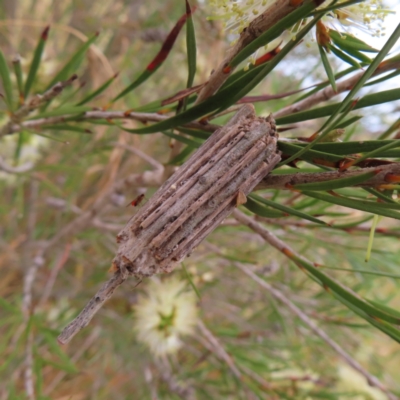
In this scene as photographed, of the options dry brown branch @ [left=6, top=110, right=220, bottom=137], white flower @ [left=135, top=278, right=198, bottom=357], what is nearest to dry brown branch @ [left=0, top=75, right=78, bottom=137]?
dry brown branch @ [left=6, top=110, right=220, bottom=137]

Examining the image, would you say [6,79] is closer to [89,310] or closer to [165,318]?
[89,310]

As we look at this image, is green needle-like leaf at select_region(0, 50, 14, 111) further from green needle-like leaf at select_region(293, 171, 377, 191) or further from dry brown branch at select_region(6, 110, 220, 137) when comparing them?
green needle-like leaf at select_region(293, 171, 377, 191)

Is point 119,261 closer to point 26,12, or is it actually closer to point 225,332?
point 225,332

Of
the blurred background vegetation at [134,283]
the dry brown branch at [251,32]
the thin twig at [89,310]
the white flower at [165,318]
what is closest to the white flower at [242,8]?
the dry brown branch at [251,32]

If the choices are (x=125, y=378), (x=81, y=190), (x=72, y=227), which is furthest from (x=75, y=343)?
(x=72, y=227)

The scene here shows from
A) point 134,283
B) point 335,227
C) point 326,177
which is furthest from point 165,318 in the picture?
point 326,177

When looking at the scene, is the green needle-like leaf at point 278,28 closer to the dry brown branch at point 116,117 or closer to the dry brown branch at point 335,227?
the dry brown branch at point 116,117

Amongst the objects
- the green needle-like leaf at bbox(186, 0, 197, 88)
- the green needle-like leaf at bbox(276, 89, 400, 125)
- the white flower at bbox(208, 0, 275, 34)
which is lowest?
the green needle-like leaf at bbox(186, 0, 197, 88)
